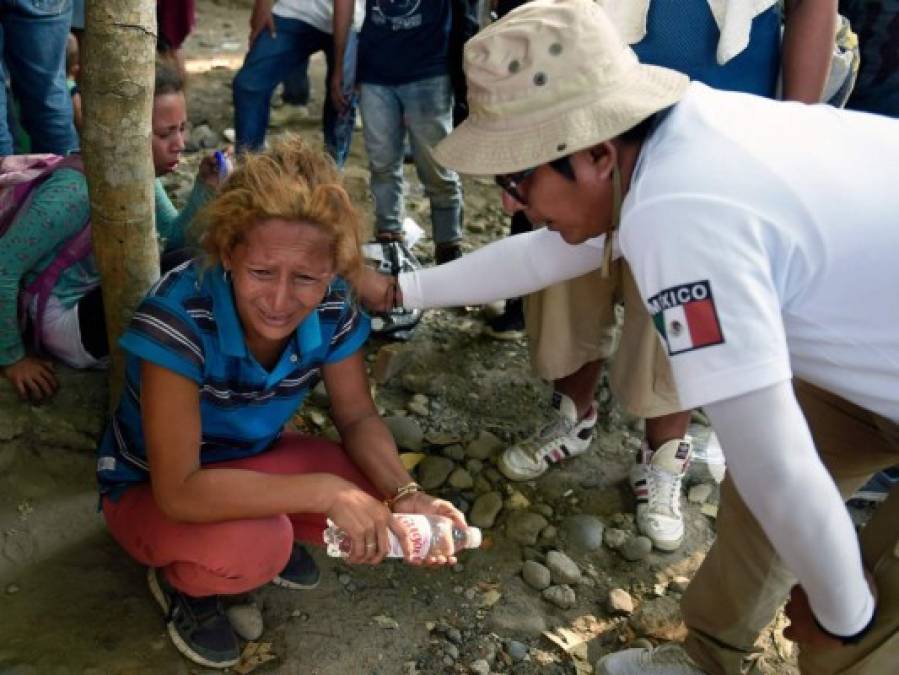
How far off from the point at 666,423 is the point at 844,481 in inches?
27.0

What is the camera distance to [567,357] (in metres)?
2.60

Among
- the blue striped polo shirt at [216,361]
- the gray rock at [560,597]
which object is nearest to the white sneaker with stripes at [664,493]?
the gray rock at [560,597]

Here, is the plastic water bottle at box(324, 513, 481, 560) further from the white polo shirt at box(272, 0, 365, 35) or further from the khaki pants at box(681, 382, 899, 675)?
the white polo shirt at box(272, 0, 365, 35)

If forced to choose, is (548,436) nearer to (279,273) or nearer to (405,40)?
(279,273)

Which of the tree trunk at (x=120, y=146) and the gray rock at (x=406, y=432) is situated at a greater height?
the tree trunk at (x=120, y=146)

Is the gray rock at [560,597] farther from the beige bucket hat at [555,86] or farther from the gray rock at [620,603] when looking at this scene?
the beige bucket hat at [555,86]

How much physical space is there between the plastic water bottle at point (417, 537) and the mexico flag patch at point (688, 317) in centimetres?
81

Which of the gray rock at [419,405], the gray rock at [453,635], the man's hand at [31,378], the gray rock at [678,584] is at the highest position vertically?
the man's hand at [31,378]

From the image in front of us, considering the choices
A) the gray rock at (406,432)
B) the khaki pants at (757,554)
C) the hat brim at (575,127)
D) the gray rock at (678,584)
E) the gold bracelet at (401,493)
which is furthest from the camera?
the gray rock at (406,432)

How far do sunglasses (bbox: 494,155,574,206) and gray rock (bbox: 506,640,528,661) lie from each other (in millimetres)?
1211

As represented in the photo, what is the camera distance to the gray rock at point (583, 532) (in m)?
2.56

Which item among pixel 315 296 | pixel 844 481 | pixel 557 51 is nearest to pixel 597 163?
pixel 557 51

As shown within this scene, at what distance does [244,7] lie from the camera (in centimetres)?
685

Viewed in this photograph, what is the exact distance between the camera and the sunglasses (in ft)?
4.67
